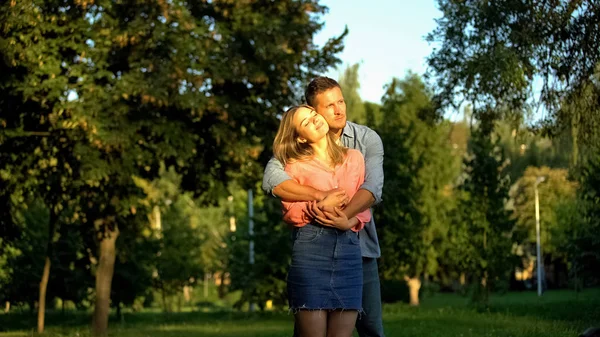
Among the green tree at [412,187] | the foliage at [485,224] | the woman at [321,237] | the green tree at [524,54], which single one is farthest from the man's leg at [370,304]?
the green tree at [412,187]

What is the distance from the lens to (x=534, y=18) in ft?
54.5

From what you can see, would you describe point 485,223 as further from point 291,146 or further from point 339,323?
point 339,323

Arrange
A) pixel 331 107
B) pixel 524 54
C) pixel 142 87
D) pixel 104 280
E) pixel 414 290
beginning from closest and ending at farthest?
pixel 331 107
pixel 524 54
pixel 142 87
pixel 104 280
pixel 414 290

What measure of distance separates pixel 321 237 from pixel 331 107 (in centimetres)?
92

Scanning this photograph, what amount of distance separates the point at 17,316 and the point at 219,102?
71.6 ft

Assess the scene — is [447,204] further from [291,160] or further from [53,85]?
[291,160]

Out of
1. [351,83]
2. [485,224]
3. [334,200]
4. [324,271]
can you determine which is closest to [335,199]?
[334,200]

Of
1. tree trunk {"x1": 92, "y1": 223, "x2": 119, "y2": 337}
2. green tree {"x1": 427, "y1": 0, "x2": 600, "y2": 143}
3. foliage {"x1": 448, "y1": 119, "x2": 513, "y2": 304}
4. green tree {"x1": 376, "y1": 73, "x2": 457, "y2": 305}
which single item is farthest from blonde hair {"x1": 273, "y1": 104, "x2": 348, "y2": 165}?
green tree {"x1": 376, "y1": 73, "x2": 457, "y2": 305}

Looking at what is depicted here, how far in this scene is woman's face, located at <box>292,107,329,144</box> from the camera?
18.3 feet

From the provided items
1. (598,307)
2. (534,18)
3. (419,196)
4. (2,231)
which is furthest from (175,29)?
(419,196)

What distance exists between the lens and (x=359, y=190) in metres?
5.66

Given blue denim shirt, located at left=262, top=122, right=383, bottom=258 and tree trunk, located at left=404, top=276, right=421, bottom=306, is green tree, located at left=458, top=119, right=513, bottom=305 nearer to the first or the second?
tree trunk, located at left=404, top=276, right=421, bottom=306

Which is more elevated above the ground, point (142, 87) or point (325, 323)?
point (142, 87)

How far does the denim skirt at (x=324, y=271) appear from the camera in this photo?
5.35 m
